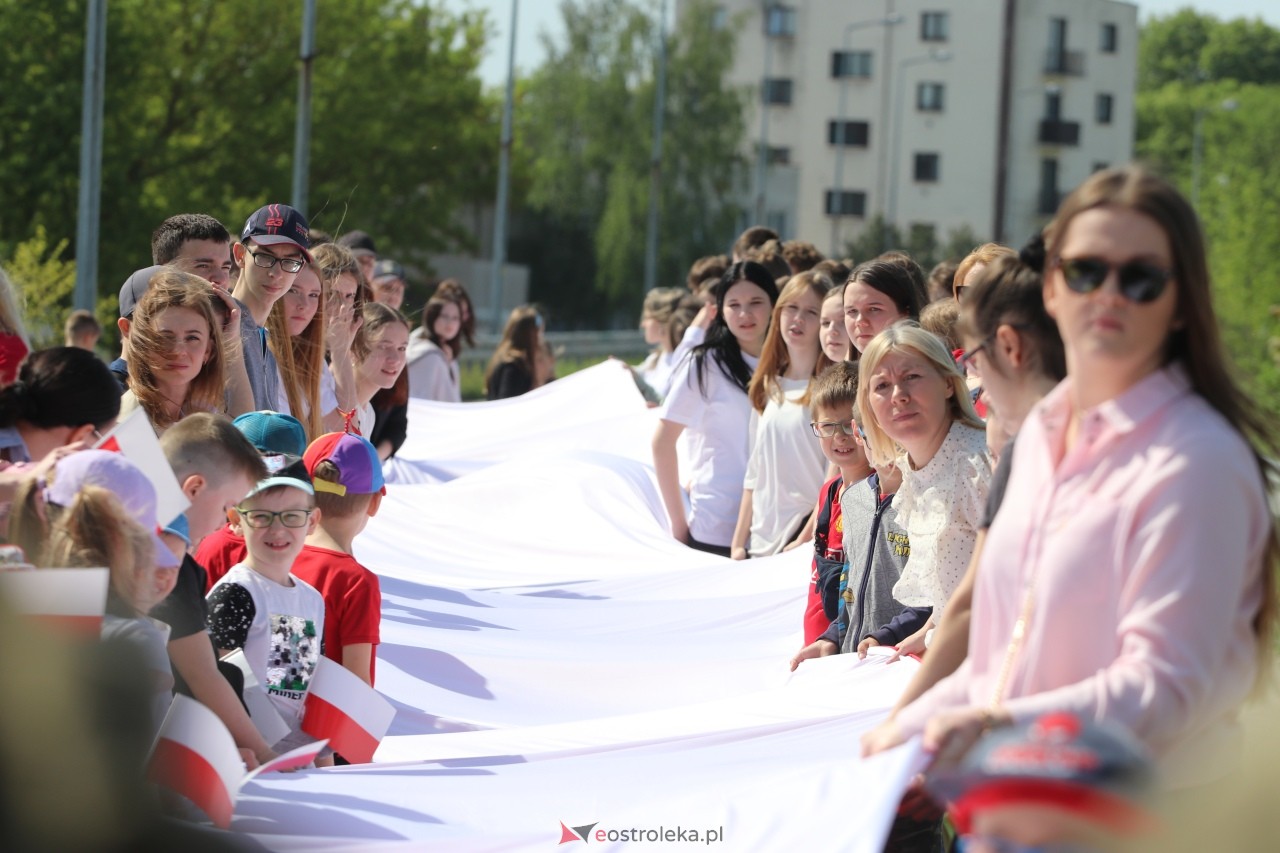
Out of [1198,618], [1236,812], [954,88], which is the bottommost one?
[1236,812]

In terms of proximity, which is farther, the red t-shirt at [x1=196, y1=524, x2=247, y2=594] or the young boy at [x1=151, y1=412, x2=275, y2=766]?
the red t-shirt at [x1=196, y1=524, x2=247, y2=594]

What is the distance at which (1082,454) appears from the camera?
2.83 metres

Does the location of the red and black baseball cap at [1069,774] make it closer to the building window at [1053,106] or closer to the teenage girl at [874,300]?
the teenage girl at [874,300]

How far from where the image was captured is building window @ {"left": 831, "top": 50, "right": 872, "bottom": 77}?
69.9 meters

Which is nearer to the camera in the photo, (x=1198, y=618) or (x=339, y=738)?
(x=1198, y=618)

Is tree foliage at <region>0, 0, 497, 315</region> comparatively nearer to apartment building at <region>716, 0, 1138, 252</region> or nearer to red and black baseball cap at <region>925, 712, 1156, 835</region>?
red and black baseball cap at <region>925, 712, 1156, 835</region>

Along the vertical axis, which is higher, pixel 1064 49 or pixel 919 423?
pixel 1064 49

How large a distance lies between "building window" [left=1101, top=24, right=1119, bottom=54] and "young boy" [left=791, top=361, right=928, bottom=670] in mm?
71794

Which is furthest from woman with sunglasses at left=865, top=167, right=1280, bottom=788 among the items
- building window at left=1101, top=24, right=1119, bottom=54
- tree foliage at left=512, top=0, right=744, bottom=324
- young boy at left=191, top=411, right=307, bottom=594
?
building window at left=1101, top=24, right=1119, bottom=54

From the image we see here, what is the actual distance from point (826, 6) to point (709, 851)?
68768 millimetres

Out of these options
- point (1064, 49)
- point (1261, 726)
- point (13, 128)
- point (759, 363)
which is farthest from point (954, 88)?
point (1261, 726)

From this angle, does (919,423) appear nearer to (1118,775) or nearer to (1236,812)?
(1236,812)

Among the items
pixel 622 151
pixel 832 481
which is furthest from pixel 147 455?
pixel 622 151

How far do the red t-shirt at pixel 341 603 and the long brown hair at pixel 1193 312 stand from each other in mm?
2502
